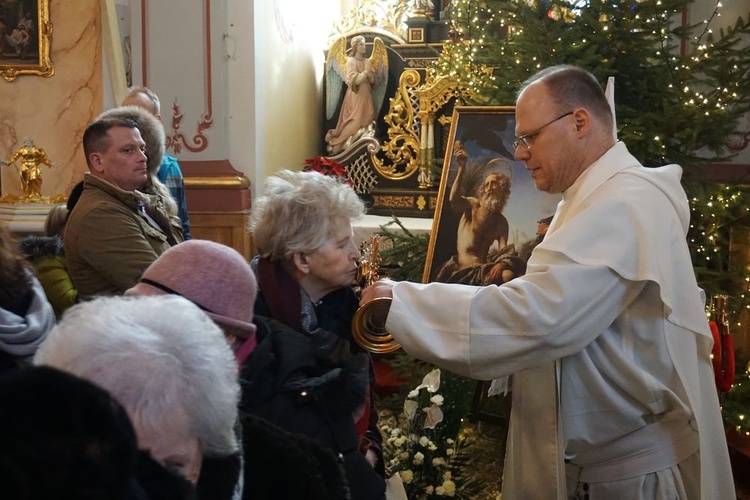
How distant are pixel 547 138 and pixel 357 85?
585 cm

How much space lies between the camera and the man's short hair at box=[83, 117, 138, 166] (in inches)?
141

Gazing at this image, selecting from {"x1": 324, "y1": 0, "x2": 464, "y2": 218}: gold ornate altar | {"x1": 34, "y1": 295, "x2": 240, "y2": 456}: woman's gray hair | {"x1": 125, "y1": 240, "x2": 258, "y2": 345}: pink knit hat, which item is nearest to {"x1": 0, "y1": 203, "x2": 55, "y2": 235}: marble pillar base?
{"x1": 324, "y1": 0, "x2": 464, "y2": 218}: gold ornate altar

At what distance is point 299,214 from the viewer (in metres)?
2.40

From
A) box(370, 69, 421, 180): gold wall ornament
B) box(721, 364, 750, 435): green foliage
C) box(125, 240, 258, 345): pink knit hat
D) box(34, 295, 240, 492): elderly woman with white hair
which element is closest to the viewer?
box(34, 295, 240, 492): elderly woman with white hair

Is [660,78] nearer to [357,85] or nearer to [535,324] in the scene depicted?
[535,324]

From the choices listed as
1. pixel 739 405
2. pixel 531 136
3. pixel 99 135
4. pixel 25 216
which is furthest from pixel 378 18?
pixel 531 136

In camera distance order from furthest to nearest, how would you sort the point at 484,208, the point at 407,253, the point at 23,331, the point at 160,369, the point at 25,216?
the point at 25,216, the point at 407,253, the point at 484,208, the point at 23,331, the point at 160,369

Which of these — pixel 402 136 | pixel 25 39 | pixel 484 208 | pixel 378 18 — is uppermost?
pixel 378 18

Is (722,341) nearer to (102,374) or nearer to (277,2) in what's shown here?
(102,374)

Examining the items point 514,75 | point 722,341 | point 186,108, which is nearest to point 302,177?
point 722,341

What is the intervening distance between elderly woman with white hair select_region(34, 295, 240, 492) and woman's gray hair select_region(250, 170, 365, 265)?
3.46ft

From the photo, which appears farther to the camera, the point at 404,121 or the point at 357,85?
the point at 357,85

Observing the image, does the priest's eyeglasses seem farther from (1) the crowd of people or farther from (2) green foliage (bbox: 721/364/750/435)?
(2) green foliage (bbox: 721/364/750/435)

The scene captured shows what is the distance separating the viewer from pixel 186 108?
725 centimetres
